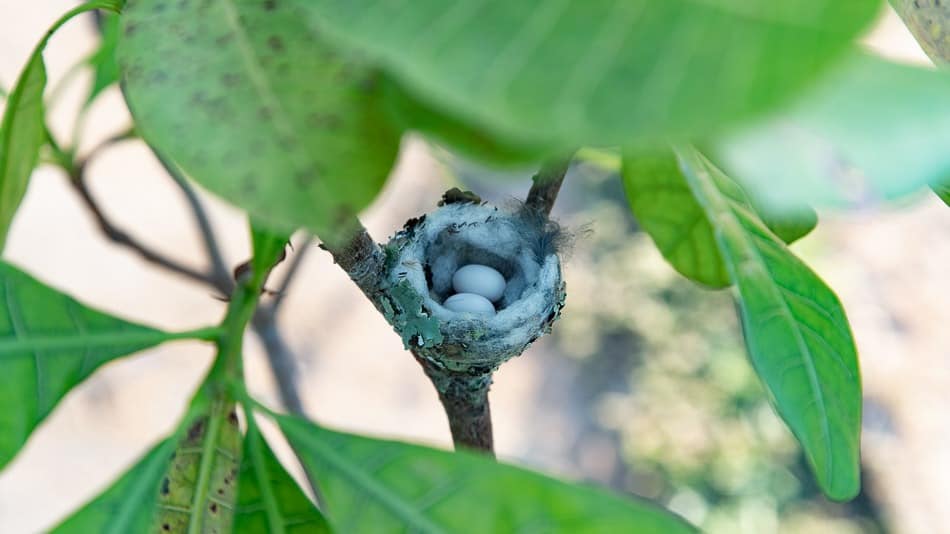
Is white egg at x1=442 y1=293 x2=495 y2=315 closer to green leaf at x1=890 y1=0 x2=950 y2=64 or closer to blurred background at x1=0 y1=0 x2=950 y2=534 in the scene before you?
green leaf at x1=890 y1=0 x2=950 y2=64

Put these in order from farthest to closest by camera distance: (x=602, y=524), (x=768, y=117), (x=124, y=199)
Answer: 1. (x=124, y=199)
2. (x=602, y=524)
3. (x=768, y=117)

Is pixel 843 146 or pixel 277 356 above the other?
pixel 843 146

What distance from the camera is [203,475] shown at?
0.49m

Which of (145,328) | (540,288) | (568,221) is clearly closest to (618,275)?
(568,221)

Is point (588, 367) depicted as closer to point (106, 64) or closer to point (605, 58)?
point (106, 64)

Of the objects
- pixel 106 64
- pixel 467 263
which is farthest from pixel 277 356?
pixel 106 64

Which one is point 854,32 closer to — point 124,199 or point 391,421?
point 391,421

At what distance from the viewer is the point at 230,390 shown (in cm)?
51

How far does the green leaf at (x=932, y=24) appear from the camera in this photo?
19.4 inches

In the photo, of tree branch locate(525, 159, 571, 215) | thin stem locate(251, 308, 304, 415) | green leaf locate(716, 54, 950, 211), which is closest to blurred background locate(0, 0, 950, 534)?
thin stem locate(251, 308, 304, 415)

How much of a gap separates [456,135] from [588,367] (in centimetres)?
219

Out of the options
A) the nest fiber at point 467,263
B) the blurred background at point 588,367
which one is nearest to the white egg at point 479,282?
the nest fiber at point 467,263

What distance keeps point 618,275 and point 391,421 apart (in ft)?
2.15

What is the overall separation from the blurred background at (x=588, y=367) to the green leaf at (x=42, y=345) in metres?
1.50
